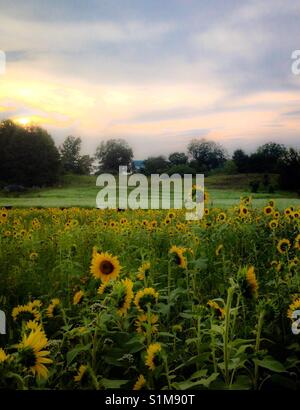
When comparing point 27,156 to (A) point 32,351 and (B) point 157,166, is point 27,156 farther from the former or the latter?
(A) point 32,351

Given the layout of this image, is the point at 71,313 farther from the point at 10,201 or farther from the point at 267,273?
the point at 10,201

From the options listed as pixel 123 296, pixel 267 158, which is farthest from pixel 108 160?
pixel 123 296

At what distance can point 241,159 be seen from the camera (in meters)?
3.16

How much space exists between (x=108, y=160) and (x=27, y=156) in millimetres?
847

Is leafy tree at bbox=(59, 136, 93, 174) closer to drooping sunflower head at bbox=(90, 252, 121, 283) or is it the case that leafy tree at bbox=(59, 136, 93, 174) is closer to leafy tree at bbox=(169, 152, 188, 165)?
leafy tree at bbox=(169, 152, 188, 165)

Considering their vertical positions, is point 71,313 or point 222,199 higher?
point 222,199

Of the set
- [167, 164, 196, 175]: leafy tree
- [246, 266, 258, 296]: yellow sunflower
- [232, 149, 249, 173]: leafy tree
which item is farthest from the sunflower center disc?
[232, 149, 249, 173]: leafy tree

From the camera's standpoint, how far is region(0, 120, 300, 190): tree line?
2.93 metres

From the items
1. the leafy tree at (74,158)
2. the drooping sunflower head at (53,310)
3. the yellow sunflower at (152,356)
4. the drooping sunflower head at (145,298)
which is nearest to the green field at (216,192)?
the leafy tree at (74,158)

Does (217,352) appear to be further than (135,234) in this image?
No
